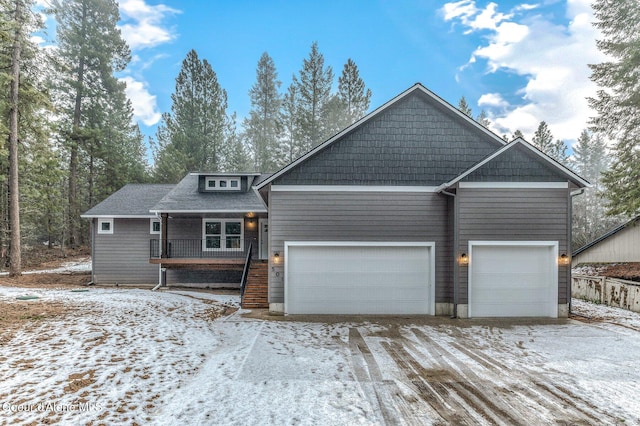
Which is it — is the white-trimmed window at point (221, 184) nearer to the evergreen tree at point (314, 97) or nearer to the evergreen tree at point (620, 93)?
the evergreen tree at point (314, 97)

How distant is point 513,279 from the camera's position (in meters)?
8.34

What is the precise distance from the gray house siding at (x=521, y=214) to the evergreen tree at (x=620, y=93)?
7.42 metres

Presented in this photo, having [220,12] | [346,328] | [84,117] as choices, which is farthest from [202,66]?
[346,328]

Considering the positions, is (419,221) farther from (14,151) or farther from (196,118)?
(196,118)

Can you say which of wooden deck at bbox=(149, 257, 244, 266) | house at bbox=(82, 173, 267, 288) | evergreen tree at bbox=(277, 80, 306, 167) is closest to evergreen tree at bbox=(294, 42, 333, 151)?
evergreen tree at bbox=(277, 80, 306, 167)

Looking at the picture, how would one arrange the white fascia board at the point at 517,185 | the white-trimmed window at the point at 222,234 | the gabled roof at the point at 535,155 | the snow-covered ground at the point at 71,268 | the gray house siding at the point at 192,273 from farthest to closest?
1. the snow-covered ground at the point at 71,268
2. the gray house siding at the point at 192,273
3. the white-trimmed window at the point at 222,234
4. the white fascia board at the point at 517,185
5. the gabled roof at the point at 535,155

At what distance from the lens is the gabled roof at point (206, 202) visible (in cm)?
1212

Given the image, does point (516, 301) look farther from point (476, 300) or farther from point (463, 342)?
point (463, 342)

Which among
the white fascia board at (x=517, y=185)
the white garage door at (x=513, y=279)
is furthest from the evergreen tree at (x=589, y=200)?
the white garage door at (x=513, y=279)

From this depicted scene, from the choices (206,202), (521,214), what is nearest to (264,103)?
(206,202)

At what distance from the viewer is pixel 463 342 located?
6.32m

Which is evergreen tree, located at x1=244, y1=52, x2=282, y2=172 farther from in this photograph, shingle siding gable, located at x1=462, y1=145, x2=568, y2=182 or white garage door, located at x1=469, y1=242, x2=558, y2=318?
white garage door, located at x1=469, y1=242, x2=558, y2=318

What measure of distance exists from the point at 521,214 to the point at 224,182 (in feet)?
39.8

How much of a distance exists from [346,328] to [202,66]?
25799 mm
